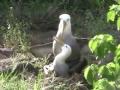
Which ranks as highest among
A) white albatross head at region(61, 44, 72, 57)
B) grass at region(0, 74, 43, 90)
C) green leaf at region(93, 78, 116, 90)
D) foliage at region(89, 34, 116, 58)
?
foliage at region(89, 34, 116, 58)

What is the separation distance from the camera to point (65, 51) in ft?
17.2

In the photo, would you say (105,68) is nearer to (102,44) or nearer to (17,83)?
(102,44)

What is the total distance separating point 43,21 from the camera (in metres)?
7.10

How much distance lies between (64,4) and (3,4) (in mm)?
986

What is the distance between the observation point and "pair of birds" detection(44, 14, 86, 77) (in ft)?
17.2

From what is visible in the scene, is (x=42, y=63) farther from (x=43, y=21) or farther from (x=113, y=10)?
(x=113, y=10)

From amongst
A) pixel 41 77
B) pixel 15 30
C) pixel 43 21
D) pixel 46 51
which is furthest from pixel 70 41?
pixel 43 21

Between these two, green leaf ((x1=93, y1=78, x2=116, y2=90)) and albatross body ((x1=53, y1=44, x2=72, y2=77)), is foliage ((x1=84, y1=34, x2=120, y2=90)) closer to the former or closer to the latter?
green leaf ((x1=93, y1=78, x2=116, y2=90))

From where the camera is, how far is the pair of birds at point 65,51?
5.24 meters

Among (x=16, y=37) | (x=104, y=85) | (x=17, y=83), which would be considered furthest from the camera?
(x=16, y=37)

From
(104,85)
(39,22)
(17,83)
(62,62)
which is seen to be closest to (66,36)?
(62,62)

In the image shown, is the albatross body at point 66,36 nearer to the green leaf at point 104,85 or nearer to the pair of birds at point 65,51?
the pair of birds at point 65,51

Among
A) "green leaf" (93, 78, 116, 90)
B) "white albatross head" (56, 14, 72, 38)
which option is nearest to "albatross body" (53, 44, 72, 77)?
"white albatross head" (56, 14, 72, 38)

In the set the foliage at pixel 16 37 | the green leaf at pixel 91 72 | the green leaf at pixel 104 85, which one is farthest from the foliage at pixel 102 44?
the foliage at pixel 16 37
